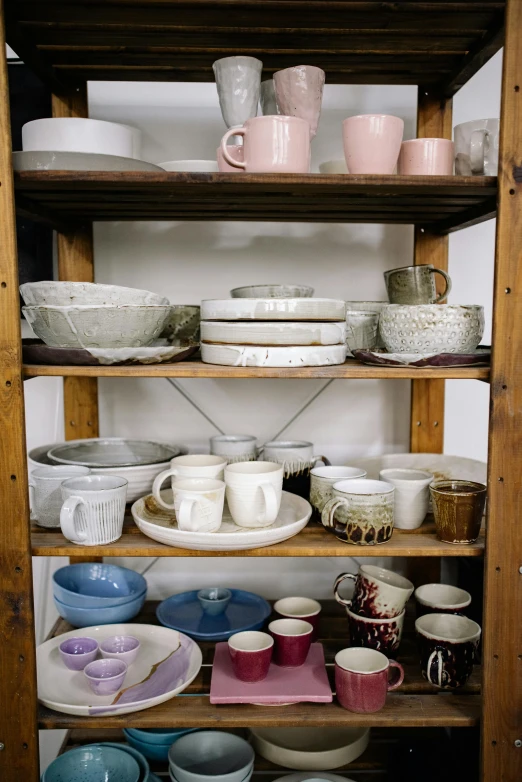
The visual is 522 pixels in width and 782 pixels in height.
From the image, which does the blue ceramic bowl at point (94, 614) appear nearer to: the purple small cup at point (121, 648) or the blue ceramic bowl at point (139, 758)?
the purple small cup at point (121, 648)

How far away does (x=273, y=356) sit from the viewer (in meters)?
1.03

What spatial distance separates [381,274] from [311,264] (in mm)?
163

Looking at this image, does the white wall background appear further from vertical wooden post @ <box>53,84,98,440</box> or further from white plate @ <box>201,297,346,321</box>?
white plate @ <box>201,297,346,321</box>

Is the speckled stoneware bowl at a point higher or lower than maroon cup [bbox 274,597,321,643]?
higher

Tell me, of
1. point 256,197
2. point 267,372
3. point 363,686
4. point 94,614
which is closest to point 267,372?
point 267,372

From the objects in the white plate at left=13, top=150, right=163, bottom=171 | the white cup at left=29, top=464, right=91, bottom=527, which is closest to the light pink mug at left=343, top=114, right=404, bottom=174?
the white plate at left=13, top=150, right=163, bottom=171

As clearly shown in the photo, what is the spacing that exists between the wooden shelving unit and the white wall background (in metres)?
0.20

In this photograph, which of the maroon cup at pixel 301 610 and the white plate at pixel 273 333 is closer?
the white plate at pixel 273 333

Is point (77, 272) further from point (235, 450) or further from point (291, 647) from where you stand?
point (291, 647)

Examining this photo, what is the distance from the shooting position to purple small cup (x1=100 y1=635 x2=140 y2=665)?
45.9 inches

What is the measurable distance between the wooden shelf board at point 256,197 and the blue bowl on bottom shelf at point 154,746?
1.02 meters

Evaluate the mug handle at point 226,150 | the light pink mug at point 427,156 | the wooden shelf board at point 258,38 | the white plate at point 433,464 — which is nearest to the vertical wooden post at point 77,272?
the wooden shelf board at point 258,38

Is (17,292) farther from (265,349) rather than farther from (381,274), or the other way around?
(381,274)

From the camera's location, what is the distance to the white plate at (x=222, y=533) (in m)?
1.05
